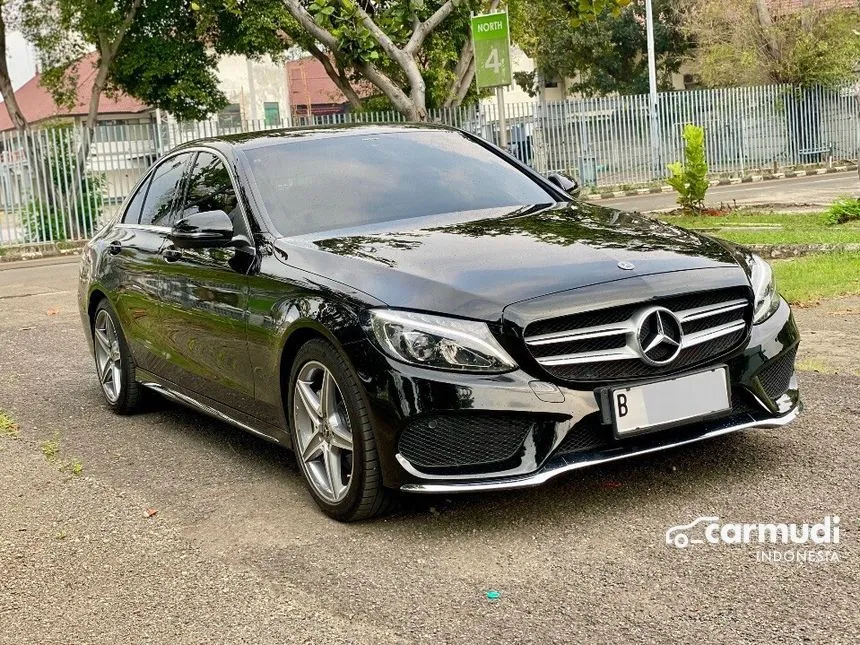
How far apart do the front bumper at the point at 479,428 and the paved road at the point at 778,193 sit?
15008 mm

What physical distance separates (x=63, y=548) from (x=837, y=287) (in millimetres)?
7011

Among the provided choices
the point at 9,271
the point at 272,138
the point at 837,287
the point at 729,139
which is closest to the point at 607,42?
the point at 729,139

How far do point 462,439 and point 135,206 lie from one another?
3.80m

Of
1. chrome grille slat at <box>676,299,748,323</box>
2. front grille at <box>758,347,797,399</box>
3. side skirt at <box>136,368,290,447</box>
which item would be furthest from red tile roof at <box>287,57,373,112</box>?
chrome grille slat at <box>676,299,748,323</box>

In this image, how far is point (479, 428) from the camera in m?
4.12

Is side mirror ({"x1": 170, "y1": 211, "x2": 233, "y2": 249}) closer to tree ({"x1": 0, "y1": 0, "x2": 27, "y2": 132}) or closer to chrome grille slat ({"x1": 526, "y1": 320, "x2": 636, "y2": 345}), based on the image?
chrome grille slat ({"x1": 526, "y1": 320, "x2": 636, "y2": 345})

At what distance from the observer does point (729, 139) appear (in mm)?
33562

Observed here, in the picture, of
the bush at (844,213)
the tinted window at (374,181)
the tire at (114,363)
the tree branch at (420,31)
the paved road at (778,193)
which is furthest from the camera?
the tree branch at (420,31)

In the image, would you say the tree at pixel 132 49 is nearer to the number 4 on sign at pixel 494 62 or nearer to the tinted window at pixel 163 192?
the number 4 on sign at pixel 494 62

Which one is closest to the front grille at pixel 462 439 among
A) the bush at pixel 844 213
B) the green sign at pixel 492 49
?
the bush at pixel 844 213

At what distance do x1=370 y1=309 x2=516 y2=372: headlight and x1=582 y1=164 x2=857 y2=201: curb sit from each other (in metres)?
25.4

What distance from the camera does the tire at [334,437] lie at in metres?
4.32

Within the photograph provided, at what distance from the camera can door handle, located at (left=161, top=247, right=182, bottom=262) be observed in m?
5.94

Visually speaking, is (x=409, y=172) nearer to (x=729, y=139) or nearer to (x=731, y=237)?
(x=731, y=237)
